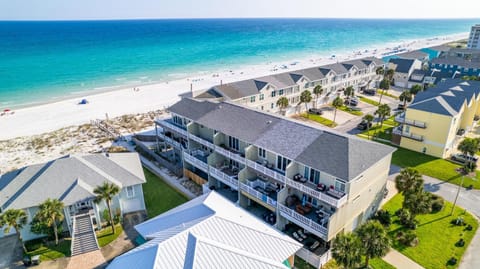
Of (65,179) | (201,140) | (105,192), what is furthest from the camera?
(201,140)

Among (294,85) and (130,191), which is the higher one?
(294,85)

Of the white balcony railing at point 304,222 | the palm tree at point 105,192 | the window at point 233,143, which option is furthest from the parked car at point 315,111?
the palm tree at point 105,192

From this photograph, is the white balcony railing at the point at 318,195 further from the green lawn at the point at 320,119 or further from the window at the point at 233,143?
the green lawn at the point at 320,119

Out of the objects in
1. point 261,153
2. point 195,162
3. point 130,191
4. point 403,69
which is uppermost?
point 403,69

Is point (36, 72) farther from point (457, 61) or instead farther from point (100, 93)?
point (457, 61)

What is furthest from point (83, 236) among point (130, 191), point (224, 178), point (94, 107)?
point (94, 107)

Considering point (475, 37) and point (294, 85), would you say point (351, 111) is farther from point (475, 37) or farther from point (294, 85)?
point (475, 37)

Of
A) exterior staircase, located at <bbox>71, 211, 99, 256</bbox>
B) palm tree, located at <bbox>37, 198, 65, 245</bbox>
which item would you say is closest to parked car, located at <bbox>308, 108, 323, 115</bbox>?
exterior staircase, located at <bbox>71, 211, 99, 256</bbox>
